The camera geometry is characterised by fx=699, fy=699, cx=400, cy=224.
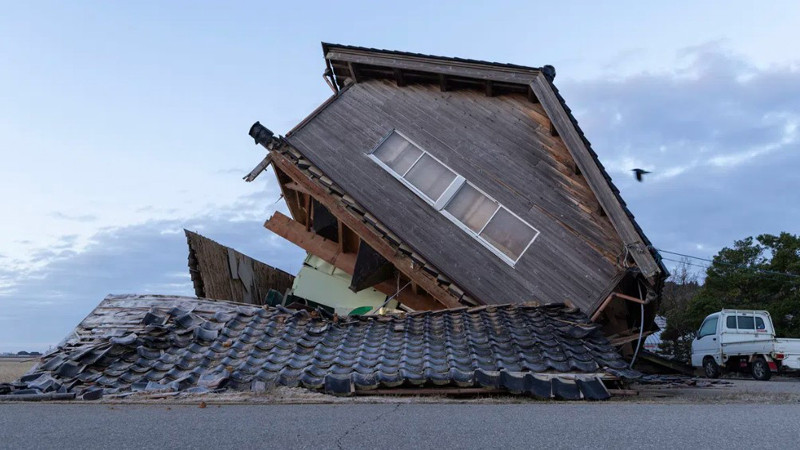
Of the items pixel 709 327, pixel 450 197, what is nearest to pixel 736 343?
pixel 709 327

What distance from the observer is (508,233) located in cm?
1203

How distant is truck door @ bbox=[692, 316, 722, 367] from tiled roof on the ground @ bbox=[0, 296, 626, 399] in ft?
36.8

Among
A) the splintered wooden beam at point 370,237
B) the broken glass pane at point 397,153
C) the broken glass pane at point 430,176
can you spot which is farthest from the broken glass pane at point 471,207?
the splintered wooden beam at point 370,237

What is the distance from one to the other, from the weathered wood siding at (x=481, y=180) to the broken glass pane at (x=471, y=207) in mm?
172

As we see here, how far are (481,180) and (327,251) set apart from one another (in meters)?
3.18

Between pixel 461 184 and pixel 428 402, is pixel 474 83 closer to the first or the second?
pixel 461 184

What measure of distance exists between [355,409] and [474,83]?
864 centimetres

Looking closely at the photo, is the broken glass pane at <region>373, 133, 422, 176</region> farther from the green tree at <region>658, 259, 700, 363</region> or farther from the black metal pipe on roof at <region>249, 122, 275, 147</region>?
the green tree at <region>658, 259, 700, 363</region>

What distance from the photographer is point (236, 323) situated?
32.3ft

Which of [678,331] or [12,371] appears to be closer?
[12,371]

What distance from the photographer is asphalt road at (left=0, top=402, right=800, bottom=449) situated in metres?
4.28

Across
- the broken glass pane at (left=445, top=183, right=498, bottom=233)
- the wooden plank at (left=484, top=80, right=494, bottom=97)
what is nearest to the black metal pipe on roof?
the broken glass pane at (left=445, top=183, right=498, bottom=233)

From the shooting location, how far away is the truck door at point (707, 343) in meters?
19.9

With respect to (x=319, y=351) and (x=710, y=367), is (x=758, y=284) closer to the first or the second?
(x=710, y=367)
